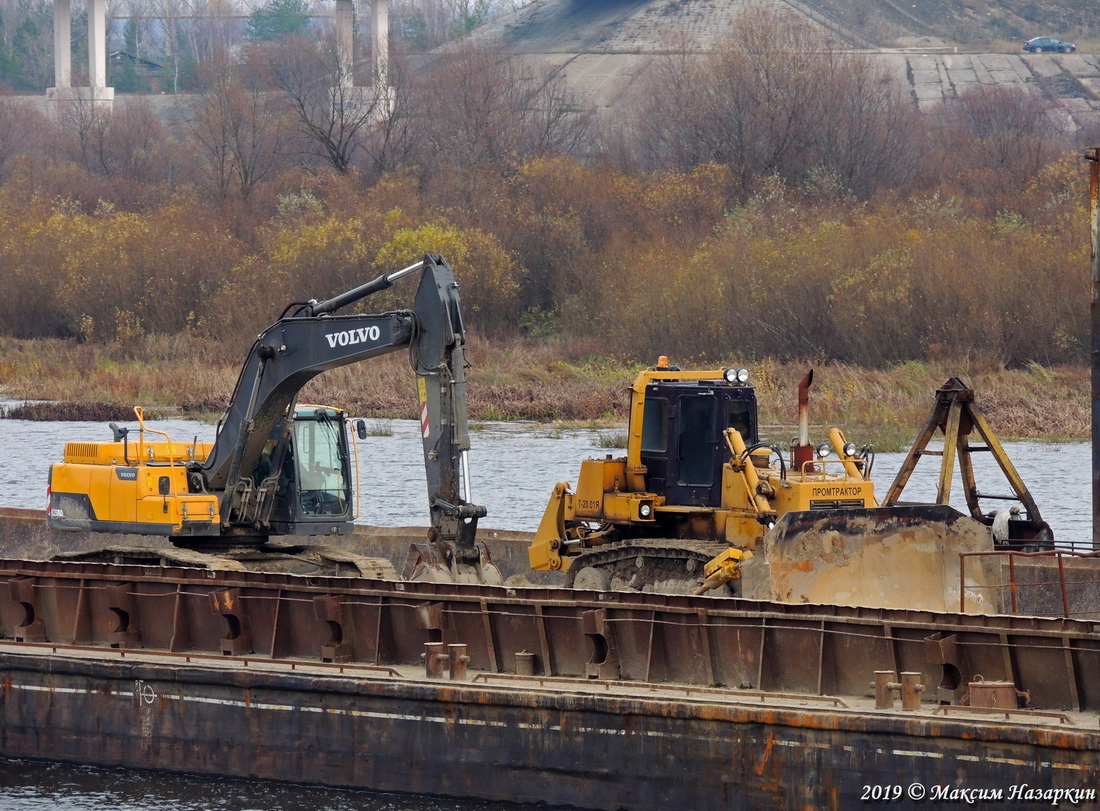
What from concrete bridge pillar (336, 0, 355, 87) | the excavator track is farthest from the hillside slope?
the excavator track

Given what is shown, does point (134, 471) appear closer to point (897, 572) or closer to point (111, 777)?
point (111, 777)

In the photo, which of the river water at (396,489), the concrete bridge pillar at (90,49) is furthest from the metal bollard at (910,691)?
the concrete bridge pillar at (90,49)

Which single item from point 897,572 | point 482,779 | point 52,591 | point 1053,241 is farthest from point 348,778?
point 1053,241

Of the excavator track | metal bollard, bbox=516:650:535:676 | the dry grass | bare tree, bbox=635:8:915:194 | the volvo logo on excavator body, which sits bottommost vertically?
metal bollard, bbox=516:650:535:676

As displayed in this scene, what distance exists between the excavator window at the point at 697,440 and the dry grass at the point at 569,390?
2051 centimetres

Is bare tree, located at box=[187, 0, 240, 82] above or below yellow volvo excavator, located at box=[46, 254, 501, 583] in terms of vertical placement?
above

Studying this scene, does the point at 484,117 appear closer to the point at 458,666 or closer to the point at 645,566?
the point at 645,566

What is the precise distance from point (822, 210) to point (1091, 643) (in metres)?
50.7

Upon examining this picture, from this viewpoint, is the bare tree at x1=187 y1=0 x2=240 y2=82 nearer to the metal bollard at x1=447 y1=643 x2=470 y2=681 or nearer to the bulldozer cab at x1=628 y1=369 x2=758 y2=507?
the bulldozer cab at x1=628 y1=369 x2=758 y2=507

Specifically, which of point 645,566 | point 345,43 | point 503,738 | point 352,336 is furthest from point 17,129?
point 503,738

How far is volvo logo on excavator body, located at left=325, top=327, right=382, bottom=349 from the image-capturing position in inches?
624

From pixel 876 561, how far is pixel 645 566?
2549 mm

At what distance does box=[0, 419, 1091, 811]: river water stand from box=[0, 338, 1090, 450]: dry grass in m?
1.14

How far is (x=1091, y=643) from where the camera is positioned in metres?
11.8
